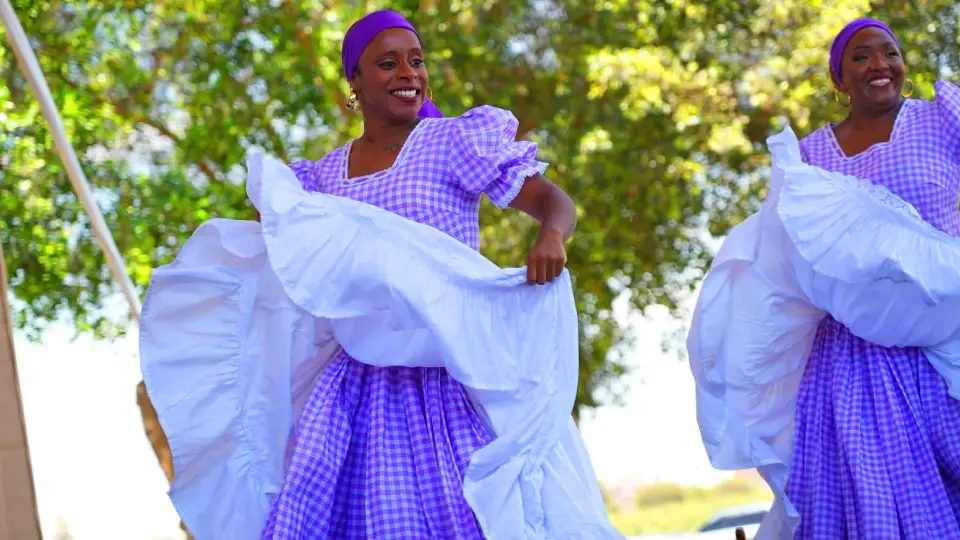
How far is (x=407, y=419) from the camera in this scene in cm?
261

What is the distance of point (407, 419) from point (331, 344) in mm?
273

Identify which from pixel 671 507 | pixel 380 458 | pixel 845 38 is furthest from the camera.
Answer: pixel 671 507

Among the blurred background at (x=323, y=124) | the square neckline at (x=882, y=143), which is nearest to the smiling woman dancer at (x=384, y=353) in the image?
the square neckline at (x=882, y=143)

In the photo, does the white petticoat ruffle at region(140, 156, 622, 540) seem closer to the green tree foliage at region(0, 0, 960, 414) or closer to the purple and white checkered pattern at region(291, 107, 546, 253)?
the purple and white checkered pattern at region(291, 107, 546, 253)

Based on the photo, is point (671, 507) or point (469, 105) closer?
point (469, 105)

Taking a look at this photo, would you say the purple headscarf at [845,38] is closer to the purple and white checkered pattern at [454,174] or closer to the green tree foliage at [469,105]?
the purple and white checkered pattern at [454,174]

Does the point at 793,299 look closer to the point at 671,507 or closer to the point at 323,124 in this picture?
the point at 323,124

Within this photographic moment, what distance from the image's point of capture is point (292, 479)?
2.52 meters

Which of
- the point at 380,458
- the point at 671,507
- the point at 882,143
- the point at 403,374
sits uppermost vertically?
the point at 882,143

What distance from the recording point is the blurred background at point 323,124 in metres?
7.50

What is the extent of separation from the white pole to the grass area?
7258 millimetres

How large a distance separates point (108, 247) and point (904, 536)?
3141 millimetres

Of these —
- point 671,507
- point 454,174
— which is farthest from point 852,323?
point 671,507

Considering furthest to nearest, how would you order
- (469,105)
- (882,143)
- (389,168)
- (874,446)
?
(469,105)
(882,143)
(874,446)
(389,168)
